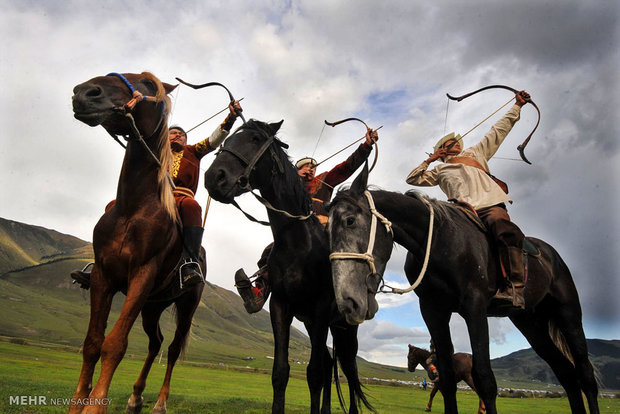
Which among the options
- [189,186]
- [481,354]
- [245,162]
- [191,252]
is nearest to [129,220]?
[191,252]

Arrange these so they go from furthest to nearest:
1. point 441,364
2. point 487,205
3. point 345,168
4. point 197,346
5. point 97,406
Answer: point 197,346, point 345,168, point 487,205, point 441,364, point 97,406

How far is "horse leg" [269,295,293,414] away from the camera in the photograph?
197 inches

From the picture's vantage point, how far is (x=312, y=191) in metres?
8.29

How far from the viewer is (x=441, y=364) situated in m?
5.63

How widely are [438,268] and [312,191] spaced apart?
3.61 meters

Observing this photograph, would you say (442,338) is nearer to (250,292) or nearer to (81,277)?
(250,292)

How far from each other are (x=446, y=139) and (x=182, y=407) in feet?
25.5

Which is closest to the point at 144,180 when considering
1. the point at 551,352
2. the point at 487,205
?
the point at 487,205

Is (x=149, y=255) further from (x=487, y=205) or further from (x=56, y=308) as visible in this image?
(x=56, y=308)

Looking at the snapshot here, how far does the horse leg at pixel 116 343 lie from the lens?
393 centimetres

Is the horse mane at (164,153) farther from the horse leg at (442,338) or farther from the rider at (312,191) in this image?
the horse leg at (442,338)

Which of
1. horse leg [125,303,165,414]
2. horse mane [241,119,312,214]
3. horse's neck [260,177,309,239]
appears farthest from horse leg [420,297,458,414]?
horse leg [125,303,165,414]

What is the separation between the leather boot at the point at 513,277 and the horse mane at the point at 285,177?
306 centimetres

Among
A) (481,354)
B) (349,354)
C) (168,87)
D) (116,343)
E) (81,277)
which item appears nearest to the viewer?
(116,343)
